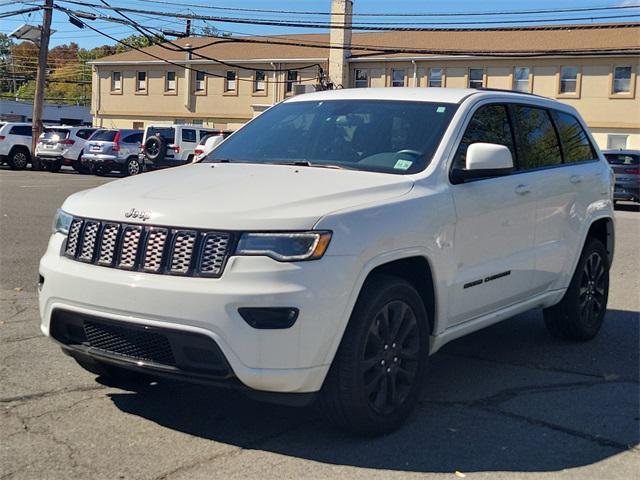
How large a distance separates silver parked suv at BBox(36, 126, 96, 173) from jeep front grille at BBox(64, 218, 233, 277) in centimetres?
2792

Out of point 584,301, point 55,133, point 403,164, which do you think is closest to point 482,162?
point 403,164

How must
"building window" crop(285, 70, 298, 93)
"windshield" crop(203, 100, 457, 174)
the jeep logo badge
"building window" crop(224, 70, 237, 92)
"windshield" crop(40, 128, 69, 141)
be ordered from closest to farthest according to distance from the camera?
the jeep logo badge < "windshield" crop(203, 100, 457, 174) < "windshield" crop(40, 128, 69, 141) < "building window" crop(285, 70, 298, 93) < "building window" crop(224, 70, 237, 92)

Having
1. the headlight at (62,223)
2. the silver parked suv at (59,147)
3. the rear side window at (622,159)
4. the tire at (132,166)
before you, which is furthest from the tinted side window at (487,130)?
the silver parked suv at (59,147)

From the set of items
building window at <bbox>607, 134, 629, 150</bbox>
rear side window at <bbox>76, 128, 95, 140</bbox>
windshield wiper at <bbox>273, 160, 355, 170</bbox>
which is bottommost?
windshield wiper at <bbox>273, 160, 355, 170</bbox>

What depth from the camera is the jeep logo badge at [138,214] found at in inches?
154

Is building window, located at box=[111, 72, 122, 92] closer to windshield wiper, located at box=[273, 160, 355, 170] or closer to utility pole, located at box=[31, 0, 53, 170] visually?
utility pole, located at box=[31, 0, 53, 170]

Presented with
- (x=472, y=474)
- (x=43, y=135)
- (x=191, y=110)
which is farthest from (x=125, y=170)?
(x=472, y=474)

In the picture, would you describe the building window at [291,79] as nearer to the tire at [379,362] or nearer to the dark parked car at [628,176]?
the dark parked car at [628,176]

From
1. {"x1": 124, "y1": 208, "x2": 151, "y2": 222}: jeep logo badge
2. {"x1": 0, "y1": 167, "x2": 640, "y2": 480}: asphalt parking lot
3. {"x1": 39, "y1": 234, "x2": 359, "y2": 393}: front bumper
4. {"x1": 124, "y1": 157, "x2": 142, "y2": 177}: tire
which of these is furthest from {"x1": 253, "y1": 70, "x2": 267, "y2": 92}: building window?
{"x1": 39, "y1": 234, "x2": 359, "y2": 393}: front bumper

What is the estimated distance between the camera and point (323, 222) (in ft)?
12.5

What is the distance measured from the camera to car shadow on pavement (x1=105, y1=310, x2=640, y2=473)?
13.2 feet

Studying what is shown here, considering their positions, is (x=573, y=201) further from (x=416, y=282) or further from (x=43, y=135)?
(x=43, y=135)

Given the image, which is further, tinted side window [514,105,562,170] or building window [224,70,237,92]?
building window [224,70,237,92]

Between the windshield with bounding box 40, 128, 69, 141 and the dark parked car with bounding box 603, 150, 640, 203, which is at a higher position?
the windshield with bounding box 40, 128, 69, 141
